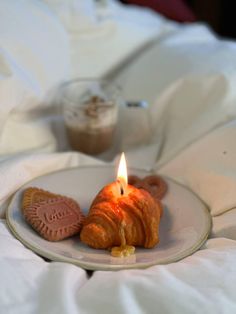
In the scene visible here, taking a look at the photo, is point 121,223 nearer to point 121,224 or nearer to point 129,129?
point 121,224

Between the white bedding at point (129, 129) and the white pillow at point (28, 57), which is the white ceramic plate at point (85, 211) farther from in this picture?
the white pillow at point (28, 57)

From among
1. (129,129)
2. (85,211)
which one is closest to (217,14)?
(129,129)

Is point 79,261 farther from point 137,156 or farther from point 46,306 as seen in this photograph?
point 137,156

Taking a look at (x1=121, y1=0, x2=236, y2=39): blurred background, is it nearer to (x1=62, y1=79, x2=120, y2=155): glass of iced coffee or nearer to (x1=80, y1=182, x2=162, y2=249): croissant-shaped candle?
(x1=62, y1=79, x2=120, y2=155): glass of iced coffee

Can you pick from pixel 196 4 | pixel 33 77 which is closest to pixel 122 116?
pixel 33 77

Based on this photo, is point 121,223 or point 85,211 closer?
point 121,223

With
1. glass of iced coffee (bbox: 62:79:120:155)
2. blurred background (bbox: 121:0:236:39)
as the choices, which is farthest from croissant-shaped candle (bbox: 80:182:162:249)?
blurred background (bbox: 121:0:236:39)

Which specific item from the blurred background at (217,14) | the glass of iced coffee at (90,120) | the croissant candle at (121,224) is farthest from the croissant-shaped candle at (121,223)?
the blurred background at (217,14)
